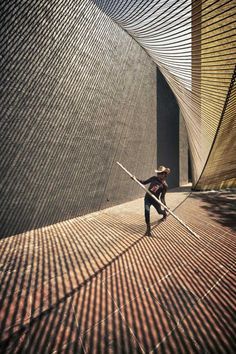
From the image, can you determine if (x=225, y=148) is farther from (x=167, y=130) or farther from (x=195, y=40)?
(x=167, y=130)

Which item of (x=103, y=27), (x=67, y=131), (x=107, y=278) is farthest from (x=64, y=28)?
(x=107, y=278)

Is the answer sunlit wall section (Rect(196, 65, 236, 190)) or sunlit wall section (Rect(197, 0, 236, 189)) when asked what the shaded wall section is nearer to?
sunlit wall section (Rect(196, 65, 236, 190))

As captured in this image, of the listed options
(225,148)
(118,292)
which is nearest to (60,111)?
(118,292)

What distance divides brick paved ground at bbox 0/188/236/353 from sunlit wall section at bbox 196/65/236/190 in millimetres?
2221

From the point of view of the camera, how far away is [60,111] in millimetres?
5344

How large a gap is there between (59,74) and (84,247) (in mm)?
4127

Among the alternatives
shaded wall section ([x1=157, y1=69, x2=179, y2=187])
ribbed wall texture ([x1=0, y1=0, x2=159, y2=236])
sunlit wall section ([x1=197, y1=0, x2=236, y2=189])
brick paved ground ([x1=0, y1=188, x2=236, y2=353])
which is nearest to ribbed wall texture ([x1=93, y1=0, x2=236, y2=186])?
sunlit wall section ([x1=197, y1=0, x2=236, y2=189])

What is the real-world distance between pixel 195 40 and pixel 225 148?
135 inches

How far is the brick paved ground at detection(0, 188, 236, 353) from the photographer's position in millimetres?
1995

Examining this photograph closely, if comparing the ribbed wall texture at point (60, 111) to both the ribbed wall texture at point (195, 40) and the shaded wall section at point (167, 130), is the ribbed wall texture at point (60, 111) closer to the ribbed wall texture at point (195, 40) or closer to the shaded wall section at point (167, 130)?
the ribbed wall texture at point (195, 40)

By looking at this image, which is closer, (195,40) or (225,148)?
(195,40)

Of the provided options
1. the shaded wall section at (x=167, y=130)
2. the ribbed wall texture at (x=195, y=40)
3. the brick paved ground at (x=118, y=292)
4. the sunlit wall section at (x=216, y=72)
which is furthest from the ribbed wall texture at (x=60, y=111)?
the shaded wall section at (x=167, y=130)

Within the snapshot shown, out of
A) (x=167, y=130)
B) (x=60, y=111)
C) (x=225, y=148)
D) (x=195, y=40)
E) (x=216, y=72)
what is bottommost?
(x=225, y=148)

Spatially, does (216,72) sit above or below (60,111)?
above
